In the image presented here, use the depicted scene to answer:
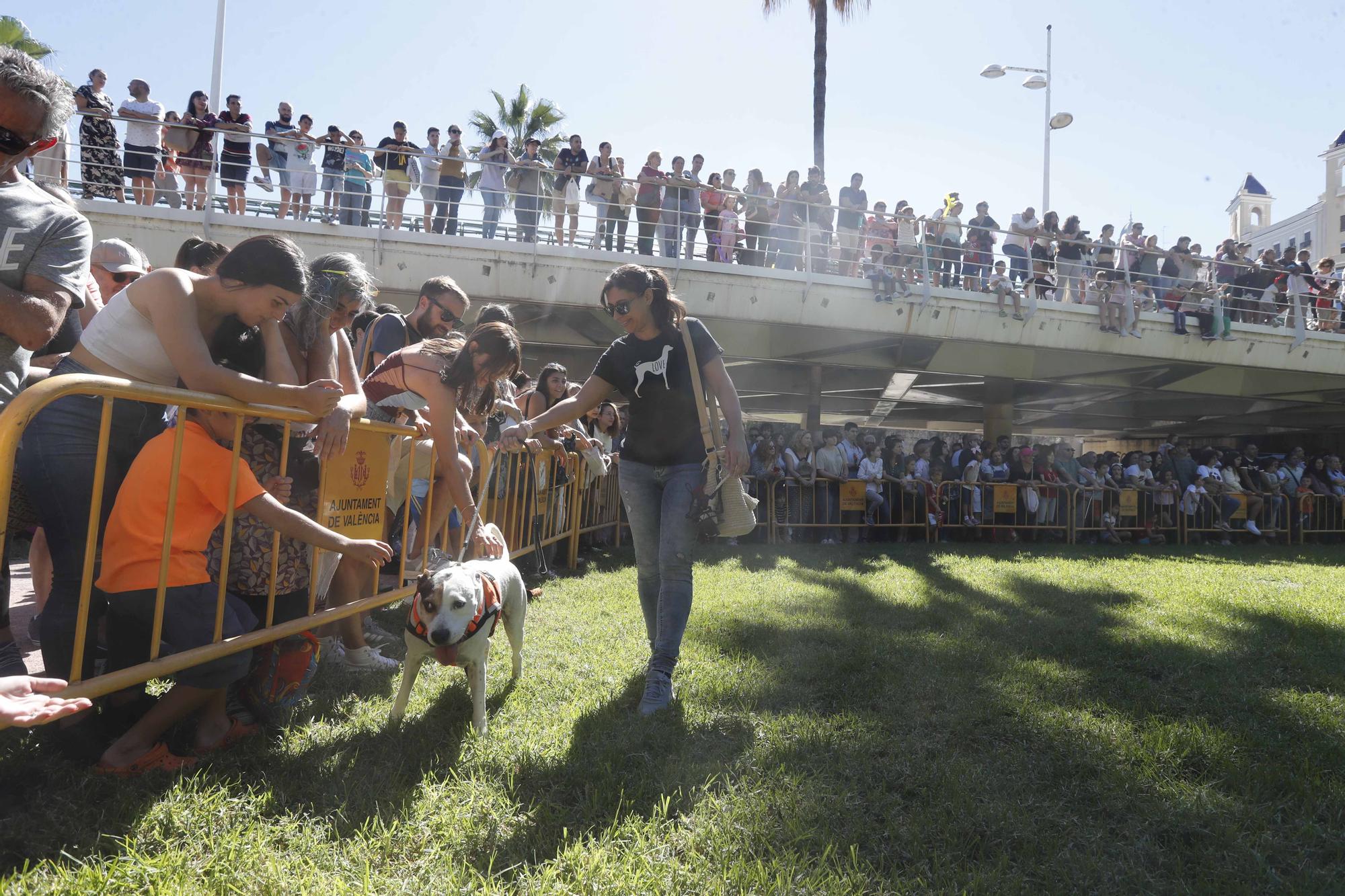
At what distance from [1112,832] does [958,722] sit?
2.99 ft

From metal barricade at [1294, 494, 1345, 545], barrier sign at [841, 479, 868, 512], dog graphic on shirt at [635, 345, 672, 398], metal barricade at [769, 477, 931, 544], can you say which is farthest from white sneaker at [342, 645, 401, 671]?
metal barricade at [1294, 494, 1345, 545]

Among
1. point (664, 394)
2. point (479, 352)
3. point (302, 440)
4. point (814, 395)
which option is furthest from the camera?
point (814, 395)

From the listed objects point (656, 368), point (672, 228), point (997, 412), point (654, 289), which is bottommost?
point (656, 368)

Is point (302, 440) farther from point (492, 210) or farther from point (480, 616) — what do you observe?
point (492, 210)

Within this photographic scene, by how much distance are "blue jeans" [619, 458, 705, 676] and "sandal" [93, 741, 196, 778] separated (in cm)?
184

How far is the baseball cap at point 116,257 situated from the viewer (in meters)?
4.19

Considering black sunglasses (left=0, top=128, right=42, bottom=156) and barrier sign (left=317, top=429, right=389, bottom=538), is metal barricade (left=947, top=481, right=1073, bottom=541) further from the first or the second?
black sunglasses (left=0, top=128, right=42, bottom=156)

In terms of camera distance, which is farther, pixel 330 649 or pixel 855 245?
pixel 855 245

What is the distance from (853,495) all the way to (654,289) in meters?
8.85

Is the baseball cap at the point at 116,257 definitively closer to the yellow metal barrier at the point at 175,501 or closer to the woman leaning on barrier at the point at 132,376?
the woman leaning on barrier at the point at 132,376

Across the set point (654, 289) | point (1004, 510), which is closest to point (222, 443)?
point (654, 289)

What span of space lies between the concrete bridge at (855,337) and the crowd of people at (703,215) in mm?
312

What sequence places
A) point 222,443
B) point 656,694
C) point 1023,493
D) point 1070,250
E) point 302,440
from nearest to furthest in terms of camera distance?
point 222,443
point 302,440
point 656,694
point 1023,493
point 1070,250

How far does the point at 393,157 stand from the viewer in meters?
12.4
